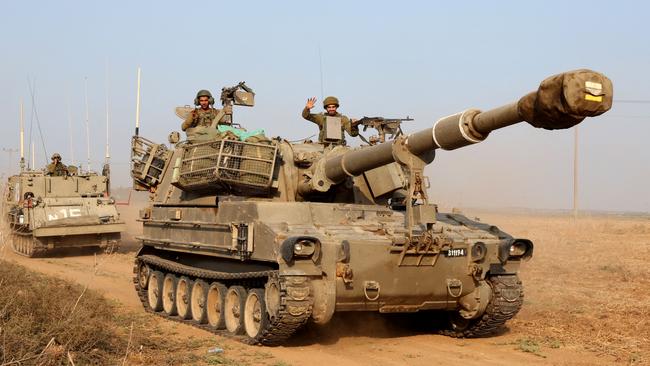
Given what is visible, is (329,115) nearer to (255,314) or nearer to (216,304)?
(216,304)

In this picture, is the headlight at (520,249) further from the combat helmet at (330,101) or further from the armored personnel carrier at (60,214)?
the armored personnel carrier at (60,214)

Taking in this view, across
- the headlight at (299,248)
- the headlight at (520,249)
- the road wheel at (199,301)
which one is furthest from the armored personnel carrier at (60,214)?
the headlight at (520,249)

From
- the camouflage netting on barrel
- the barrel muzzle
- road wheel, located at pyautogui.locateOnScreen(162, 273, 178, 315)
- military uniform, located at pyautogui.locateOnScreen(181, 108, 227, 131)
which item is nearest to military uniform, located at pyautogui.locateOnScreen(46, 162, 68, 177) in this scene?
military uniform, located at pyautogui.locateOnScreen(181, 108, 227, 131)

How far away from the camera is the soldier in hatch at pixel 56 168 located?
24.7 meters

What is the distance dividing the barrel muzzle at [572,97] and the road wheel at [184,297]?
271 inches

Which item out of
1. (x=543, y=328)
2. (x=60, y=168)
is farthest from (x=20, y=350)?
(x=60, y=168)

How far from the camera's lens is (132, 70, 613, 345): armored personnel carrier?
8281 millimetres

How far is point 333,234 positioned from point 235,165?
209 cm

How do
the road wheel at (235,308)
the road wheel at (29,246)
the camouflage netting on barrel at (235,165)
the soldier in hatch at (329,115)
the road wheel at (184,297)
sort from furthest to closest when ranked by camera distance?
the road wheel at (29,246), the soldier in hatch at (329,115), the road wheel at (184,297), the camouflage netting on barrel at (235,165), the road wheel at (235,308)

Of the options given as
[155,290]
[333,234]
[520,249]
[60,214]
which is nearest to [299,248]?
[333,234]

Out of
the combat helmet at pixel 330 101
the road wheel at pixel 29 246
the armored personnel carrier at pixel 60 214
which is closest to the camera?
the combat helmet at pixel 330 101

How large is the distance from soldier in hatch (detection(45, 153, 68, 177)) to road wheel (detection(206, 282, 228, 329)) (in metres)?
15.5

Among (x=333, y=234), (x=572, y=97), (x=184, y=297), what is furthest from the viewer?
(x=184, y=297)

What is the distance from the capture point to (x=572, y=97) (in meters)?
6.30
